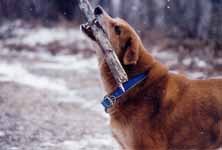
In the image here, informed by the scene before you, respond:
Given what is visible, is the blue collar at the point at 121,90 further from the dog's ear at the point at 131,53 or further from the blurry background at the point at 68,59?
the blurry background at the point at 68,59

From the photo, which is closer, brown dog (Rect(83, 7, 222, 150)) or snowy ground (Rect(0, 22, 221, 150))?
brown dog (Rect(83, 7, 222, 150))

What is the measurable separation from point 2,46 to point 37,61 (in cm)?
403

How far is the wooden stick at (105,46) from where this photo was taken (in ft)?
18.1

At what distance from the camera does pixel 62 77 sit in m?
14.2

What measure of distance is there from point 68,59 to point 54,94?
21.1 feet

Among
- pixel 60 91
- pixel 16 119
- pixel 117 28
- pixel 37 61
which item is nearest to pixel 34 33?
pixel 37 61

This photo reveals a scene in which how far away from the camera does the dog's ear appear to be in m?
5.56

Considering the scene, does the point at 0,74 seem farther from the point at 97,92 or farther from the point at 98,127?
the point at 98,127

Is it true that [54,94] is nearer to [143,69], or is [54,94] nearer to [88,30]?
[88,30]

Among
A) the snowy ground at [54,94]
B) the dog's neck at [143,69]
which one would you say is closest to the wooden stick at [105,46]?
the dog's neck at [143,69]

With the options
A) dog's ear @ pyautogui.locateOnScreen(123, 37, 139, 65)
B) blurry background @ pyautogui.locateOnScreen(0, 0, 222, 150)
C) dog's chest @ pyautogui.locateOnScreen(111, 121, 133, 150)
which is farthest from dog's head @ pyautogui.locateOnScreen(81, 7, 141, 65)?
dog's chest @ pyautogui.locateOnScreen(111, 121, 133, 150)

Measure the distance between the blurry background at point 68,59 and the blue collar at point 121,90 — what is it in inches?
26.4

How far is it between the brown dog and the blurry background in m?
0.80

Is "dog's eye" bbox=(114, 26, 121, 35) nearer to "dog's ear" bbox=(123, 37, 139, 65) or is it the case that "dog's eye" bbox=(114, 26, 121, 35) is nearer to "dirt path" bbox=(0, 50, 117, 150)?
"dog's ear" bbox=(123, 37, 139, 65)
